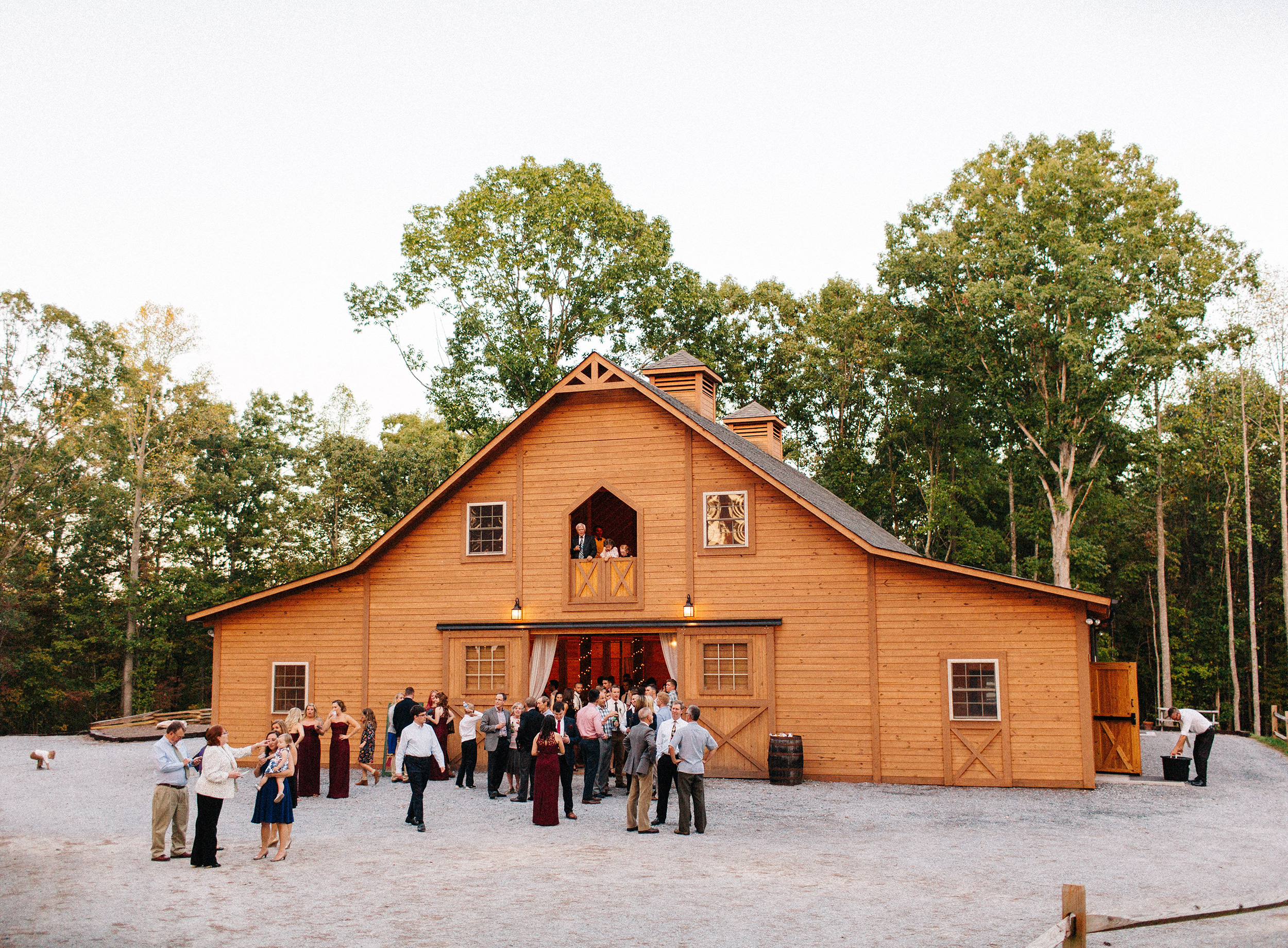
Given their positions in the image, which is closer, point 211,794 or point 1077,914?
point 1077,914

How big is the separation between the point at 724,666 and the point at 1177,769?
7.65 meters

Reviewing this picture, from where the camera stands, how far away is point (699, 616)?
19125mm

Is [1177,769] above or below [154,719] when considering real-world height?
above

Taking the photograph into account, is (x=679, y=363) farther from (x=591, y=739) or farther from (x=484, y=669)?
(x=591, y=739)

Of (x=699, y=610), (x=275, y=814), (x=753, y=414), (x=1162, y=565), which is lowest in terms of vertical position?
(x=275, y=814)

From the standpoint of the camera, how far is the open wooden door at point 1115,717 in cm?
1848

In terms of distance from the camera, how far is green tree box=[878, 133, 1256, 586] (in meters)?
30.2

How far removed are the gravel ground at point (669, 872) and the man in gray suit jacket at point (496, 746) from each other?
1.47 ft

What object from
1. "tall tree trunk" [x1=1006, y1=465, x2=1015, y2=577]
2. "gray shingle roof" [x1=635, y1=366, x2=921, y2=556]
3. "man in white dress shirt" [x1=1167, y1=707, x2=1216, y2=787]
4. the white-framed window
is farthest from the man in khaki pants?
"tall tree trunk" [x1=1006, y1=465, x2=1015, y2=577]

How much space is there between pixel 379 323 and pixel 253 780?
1933 cm

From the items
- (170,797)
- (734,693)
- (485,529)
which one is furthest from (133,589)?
(170,797)

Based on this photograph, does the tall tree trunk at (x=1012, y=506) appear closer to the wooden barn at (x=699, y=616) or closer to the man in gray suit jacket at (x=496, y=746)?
the wooden barn at (x=699, y=616)

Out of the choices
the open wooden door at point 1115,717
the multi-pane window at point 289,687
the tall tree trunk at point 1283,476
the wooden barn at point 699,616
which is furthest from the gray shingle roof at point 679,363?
the tall tree trunk at point 1283,476

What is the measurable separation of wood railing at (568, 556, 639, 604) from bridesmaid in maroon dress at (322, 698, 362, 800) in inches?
205
